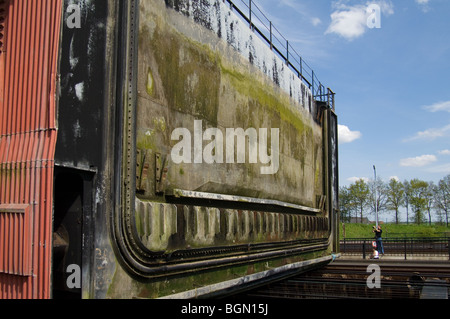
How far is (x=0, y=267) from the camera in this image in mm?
5035

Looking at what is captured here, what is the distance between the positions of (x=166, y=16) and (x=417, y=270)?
11229 millimetres

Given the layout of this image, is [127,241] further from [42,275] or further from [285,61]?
[285,61]

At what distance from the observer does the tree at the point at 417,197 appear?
208ft

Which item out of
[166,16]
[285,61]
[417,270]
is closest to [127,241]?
[166,16]

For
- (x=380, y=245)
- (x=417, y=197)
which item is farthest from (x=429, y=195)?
(x=380, y=245)
